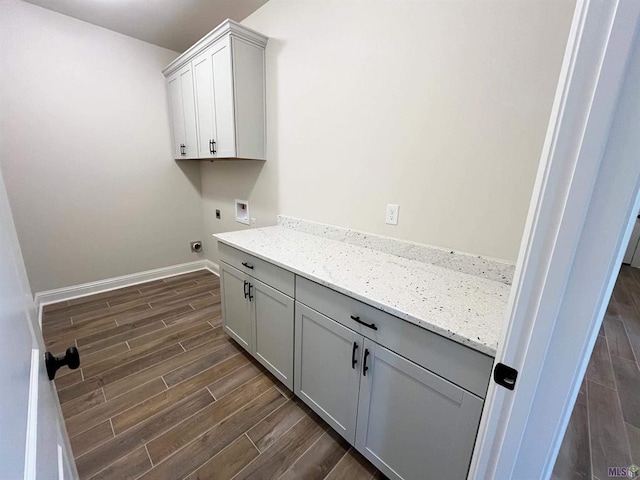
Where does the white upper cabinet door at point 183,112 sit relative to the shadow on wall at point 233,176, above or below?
above

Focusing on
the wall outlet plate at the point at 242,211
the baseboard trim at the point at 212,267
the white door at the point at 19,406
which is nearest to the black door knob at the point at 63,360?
the white door at the point at 19,406

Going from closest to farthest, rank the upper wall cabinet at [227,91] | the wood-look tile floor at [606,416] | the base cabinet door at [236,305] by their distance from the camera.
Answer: the wood-look tile floor at [606,416]
the base cabinet door at [236,305]
the upper wall cabinet at [227,91]

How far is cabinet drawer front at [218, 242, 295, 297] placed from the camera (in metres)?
1.44

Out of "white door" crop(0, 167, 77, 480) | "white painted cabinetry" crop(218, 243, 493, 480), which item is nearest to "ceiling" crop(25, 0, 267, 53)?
"white painted cabinetry" crop(218, 243, 493, 480)

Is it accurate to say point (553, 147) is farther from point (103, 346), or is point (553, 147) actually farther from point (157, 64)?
point (157, 64)

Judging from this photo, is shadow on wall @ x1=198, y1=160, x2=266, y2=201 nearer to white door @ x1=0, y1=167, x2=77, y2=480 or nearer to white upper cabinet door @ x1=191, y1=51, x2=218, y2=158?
white upper cabinet door @ x1=191, y1=51, x2=218, y2=158


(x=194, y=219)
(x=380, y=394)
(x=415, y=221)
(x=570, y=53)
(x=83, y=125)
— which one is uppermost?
(x=83, y=125)

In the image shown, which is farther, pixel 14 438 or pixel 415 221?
pixel 415 221

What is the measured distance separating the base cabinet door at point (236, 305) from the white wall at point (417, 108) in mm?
713

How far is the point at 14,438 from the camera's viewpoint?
12.4 inches

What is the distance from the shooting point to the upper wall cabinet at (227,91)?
2.03 m

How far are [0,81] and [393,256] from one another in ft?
11.1

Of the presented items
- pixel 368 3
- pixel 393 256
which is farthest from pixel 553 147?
pixel 368 3

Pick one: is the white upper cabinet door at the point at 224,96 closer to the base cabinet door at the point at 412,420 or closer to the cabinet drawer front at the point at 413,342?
the cabinet drawer front at the point at 413,342
